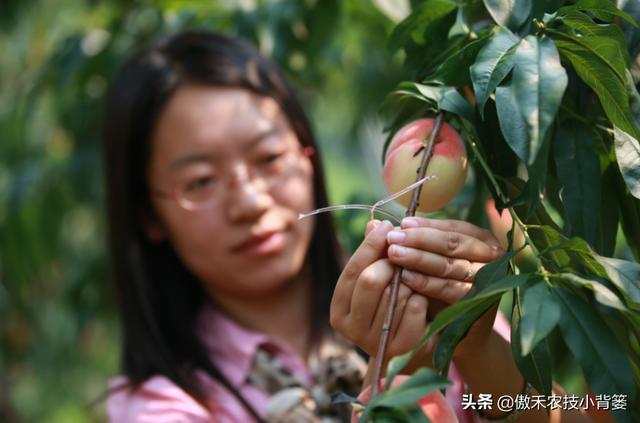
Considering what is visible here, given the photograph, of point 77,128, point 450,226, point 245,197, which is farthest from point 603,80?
point 77,128

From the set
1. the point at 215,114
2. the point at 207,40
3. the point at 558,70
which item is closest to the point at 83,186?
the point at 207,40

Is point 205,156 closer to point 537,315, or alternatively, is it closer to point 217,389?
point 217,389

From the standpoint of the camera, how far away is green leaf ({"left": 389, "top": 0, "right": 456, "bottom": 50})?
59 centimetres

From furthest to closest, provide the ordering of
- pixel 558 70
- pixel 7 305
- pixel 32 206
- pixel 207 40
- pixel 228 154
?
pixel 7 305 → pixel 32 206 → pixel 207 40 → pixel 228 154 → pixel 558 70

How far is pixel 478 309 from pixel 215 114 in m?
0.48

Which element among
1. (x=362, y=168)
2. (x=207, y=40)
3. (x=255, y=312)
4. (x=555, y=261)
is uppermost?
(x=207, y=40)

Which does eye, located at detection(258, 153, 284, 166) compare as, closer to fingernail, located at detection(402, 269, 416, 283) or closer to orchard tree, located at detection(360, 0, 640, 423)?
orchard tree, located at detection(360, 0, 640, 423)

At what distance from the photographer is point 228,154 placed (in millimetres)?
842

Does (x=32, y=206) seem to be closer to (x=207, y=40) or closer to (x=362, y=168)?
(x=207, y=40)

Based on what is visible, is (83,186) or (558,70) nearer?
(558,70)

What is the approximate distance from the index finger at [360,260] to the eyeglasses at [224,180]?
0.33 m

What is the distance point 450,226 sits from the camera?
1.72ft

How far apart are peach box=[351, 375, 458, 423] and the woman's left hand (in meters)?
0.06

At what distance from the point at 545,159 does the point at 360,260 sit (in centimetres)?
13
